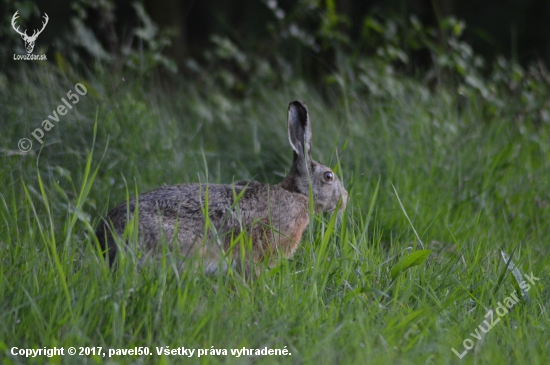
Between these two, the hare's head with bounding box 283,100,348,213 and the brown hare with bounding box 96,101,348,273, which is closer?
the brown hare with bounding box 96,101,348,273

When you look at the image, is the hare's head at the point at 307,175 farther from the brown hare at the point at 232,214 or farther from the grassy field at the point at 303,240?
the grassy field at the point at 303,240

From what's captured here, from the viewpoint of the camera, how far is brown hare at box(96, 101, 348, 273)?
361 centimetres

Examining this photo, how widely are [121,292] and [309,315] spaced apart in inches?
36.0

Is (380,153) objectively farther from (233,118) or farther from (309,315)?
(309,315)

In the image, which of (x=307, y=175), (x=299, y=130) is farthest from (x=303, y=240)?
(x=299, y=130)

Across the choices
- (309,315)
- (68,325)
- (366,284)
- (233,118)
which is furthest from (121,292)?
(233,118)

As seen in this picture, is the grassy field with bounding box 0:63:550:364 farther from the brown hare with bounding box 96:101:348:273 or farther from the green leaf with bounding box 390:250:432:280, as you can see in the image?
the brown hare with bounding box 96:101:348:273

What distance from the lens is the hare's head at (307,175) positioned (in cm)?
480

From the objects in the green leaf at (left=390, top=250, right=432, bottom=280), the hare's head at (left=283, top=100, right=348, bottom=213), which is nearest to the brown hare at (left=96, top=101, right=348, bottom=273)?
the hare's head at (left=283, top=100, right=348, bottom=213)

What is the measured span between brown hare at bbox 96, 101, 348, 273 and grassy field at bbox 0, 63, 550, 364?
0.15 metres

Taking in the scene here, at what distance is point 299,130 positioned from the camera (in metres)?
4.82

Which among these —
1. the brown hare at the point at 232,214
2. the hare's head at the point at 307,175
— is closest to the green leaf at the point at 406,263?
the brown hare at the point at 232,214

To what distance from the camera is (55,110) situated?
5.48 meters

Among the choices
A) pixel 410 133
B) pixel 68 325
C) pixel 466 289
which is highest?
pixel 410 133
